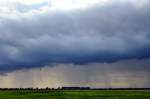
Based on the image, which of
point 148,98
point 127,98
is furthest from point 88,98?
point 148,98

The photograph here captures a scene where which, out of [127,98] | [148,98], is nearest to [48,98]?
[127,98]

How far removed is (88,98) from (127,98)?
1552cm

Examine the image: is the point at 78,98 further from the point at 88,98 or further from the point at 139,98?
the point at 139,98

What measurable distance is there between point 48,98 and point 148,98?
132 feet

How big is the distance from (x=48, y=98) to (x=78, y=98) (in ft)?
42.5

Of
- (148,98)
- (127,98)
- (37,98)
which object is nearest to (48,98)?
(37,98)

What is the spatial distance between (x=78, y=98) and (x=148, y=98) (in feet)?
93.4

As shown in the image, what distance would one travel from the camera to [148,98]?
422 feet

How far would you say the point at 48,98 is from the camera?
129500mm

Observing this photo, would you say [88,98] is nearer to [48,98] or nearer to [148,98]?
[48,98]

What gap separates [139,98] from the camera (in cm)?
12794

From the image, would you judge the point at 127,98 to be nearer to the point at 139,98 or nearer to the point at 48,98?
the point at 139,98

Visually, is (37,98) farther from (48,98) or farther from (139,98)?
(139,98)

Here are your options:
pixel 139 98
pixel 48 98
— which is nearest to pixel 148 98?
pixel 139 98
